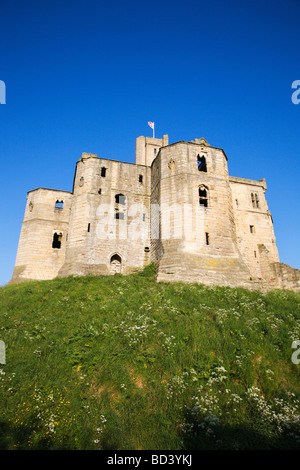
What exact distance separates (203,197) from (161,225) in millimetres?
3992

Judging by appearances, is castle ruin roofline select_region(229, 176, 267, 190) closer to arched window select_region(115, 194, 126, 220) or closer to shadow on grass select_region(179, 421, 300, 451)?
arched window select_region(115, 194, 126, 220)

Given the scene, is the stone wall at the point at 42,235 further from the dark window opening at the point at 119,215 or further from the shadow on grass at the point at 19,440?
the shadow on grass at the point at 19,440

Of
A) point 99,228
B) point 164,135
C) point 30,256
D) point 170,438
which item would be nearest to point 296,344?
point 170,438

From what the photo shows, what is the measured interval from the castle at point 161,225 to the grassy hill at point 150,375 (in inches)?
243

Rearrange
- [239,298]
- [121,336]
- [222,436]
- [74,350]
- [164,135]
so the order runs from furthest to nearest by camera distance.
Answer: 1. [164,135]
2. [239,298]
3. [121,336]
4. [74,350]
5. [222,436]

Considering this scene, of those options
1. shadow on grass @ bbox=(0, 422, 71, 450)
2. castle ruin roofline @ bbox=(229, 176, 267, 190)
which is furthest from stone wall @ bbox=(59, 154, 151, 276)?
shadow on grass @ bbox=(0, 422, 71, 450)

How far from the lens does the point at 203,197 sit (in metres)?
22.4

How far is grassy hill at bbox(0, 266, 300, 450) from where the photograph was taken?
23.0 feet

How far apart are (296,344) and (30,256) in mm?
21509

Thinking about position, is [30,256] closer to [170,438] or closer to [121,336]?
[121,336]

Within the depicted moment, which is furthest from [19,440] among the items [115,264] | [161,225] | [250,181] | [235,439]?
[250,181]

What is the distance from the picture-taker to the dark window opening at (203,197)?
73.6 feet

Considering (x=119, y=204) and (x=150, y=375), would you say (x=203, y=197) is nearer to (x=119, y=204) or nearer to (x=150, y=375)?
(x=119, y=204)

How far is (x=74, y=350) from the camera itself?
33.8 ft
